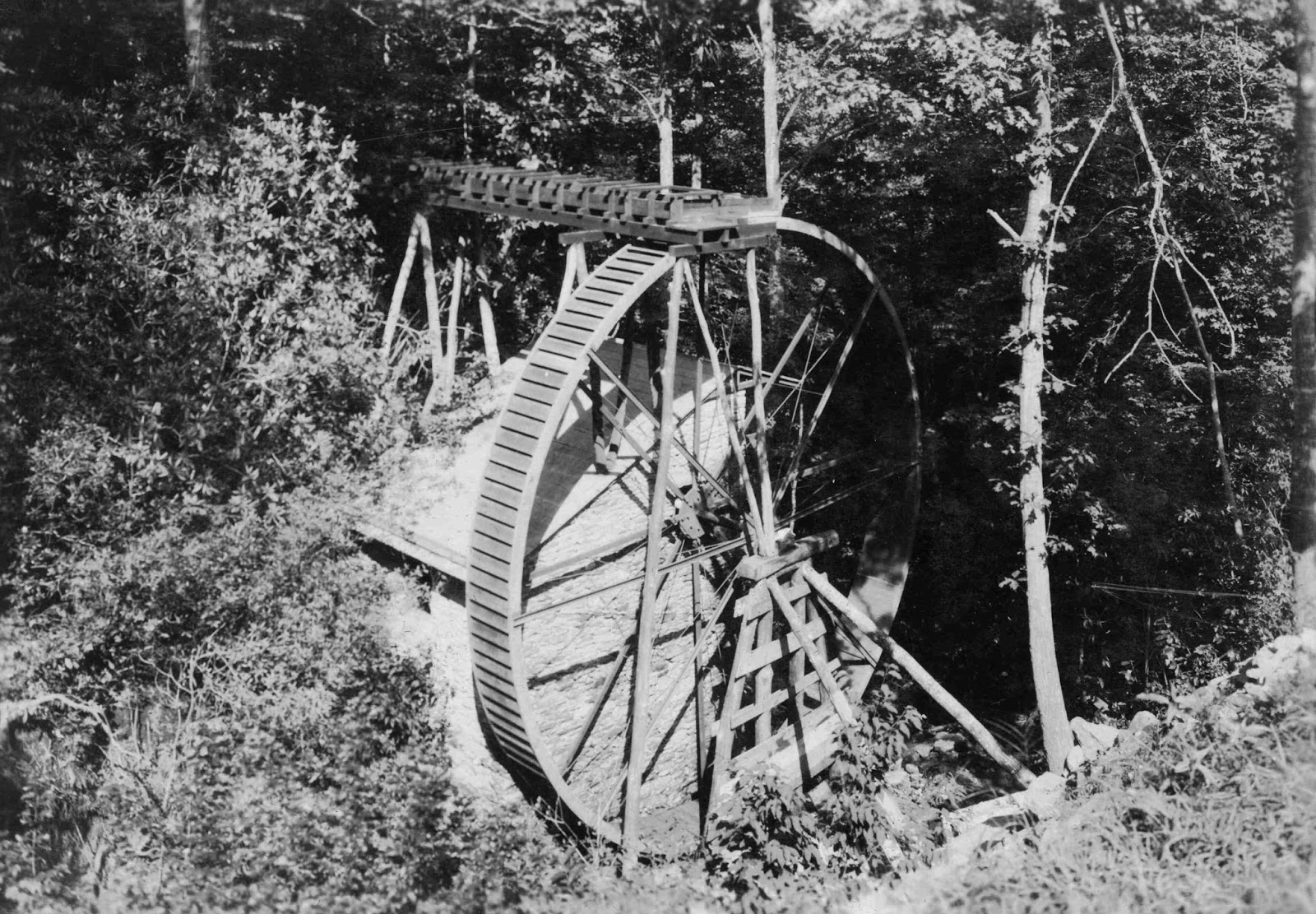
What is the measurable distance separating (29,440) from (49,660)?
1.75 metres

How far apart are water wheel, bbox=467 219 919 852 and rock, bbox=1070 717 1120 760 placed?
1.75m

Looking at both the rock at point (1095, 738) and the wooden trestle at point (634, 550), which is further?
the wooden trestle at point (634, 550)

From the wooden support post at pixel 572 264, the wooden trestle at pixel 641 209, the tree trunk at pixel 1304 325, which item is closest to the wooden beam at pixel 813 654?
the wooden trestle at pixel 641 209

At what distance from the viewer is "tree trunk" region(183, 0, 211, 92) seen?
30.2 ft

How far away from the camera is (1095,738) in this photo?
6.88 m

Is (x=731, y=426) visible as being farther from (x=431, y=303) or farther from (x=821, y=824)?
(x=431, y=303)

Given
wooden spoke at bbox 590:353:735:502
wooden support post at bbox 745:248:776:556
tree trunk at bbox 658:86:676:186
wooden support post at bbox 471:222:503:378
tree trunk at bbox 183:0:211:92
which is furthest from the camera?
wooden support post at bbox 471:222:503:378

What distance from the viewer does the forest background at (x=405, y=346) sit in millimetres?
7609

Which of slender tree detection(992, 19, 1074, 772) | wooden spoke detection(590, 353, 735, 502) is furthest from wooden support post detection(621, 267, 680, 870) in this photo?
slender tree detection(992, 19, 1074, 772)

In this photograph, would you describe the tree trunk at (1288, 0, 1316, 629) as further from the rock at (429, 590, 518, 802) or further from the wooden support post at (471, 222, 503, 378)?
the wooden support post at (471, 222, 503, 378)

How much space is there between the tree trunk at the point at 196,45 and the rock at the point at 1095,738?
9.14m

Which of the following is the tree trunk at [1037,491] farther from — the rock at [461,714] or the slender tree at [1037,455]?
the rock at [461,714]

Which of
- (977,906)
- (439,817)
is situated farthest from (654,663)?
(977,906)

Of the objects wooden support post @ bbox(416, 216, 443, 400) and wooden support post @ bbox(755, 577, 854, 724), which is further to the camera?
wooden support post @ bbox(416, 216, 443, 400)
